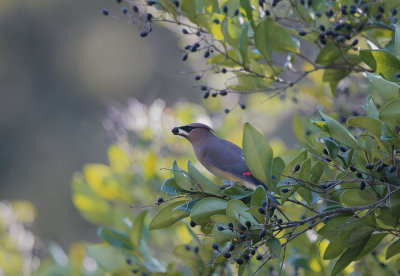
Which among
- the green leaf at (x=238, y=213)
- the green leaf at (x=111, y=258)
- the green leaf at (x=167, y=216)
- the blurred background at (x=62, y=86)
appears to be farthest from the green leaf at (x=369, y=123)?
the blurred background at (x=62, y=86)

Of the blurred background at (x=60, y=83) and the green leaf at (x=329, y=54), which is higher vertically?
the green leaf at (x=329, y=54)

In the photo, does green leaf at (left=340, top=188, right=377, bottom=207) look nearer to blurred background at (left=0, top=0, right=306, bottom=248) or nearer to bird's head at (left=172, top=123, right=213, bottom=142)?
bird's head at (left=172, top=123, right=213, bottom=142)

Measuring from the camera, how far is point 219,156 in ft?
8.64

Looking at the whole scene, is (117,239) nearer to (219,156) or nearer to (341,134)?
(219,156)

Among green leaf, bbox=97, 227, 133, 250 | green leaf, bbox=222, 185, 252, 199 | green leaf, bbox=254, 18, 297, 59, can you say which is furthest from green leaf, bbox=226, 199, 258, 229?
green leaf, bbox=97, 227, 133, 250

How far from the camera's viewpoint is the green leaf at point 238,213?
1795 millimetres

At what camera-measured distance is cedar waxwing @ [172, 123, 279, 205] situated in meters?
2.47

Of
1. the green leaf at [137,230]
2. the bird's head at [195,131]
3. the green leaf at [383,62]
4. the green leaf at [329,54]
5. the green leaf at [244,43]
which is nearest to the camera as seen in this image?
the green leaf at [383,62]

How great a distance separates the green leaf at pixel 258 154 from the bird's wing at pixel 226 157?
50cm

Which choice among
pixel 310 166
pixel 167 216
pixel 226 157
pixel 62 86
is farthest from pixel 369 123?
pixel 62 86

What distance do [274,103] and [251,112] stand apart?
70 centimetres

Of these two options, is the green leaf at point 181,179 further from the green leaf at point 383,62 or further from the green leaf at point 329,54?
the green leaf at point 329,54

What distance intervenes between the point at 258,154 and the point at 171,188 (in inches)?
12.0

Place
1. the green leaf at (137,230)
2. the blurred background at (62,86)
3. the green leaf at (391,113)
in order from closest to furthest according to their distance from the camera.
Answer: the green leaf at (391,113)
the green leaf at (137,230)
the blurred background at (62,86)
